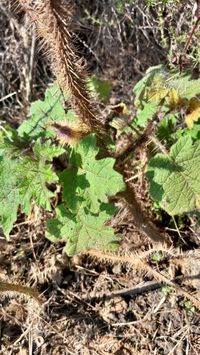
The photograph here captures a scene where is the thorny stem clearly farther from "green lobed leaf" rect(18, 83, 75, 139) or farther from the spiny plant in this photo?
"green lobed leaf" rect(18, 83, 75, 139)

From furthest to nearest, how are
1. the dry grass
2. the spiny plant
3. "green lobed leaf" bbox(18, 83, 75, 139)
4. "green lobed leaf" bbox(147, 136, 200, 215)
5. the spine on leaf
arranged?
the dry grass < "green lobed leaf" bbox(18, 83, 75, 139) < "green lobed leaf" bbox(147, 136, 200, 215) < the spiny plant < the spine on leaf

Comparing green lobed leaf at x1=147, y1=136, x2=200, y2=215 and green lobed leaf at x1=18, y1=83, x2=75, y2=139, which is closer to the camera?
green lobed leaf at x1=147, y1=136, x2=200, y2=215

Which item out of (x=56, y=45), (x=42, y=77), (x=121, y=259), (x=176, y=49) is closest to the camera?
(x=56, y=45)

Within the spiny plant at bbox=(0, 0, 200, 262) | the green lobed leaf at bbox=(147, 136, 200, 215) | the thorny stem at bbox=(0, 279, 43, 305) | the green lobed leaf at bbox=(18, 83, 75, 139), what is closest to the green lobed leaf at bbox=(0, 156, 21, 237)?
the spiny plant at bbox=(0, 0, 200, 262)

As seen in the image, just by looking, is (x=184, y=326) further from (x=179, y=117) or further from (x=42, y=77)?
(x=42, y=77)

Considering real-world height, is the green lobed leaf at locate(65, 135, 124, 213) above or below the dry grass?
above

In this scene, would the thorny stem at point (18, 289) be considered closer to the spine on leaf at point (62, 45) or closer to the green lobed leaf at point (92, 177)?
the green lobed leaf at point (92, 177)

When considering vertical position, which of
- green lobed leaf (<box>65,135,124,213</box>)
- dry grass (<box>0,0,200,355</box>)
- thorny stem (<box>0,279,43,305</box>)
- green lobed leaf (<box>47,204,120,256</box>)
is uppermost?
green lobed leaf (<box>65,135,124,213</box>)

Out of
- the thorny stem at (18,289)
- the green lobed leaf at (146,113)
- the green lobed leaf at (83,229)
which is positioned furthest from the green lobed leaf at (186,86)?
the thorny stem at (18,289)

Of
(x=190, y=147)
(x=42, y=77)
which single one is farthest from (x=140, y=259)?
(x=42, y=77)
